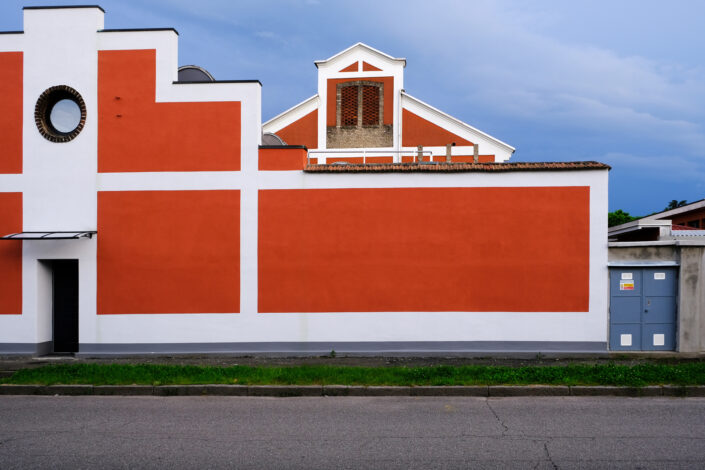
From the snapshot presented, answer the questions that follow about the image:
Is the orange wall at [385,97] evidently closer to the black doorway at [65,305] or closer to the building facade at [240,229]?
the building facade at [240,229]

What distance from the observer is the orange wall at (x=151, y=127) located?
1312 cm

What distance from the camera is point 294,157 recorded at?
1302 cm

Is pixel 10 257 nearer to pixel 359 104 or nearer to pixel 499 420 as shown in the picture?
pixel 499 420

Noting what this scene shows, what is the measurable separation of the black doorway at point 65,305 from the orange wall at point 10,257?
2.59 feet

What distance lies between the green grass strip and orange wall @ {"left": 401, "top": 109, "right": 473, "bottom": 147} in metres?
16.0

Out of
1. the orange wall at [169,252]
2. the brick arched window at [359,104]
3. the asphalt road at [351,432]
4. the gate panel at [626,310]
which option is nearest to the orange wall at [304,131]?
the brick arched window at [359,104]

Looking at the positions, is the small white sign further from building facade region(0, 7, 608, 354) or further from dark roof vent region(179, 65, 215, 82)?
dark roof vent region(179, 65, 215, 82)

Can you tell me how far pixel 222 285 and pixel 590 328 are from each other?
8.61 meters

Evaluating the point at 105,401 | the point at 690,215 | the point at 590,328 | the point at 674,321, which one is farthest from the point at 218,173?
the point at 690,215

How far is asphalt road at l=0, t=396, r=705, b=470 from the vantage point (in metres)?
6.09

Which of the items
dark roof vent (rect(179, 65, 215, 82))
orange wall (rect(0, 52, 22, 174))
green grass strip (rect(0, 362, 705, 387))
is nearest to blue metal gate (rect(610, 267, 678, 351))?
green grass strip (rect(0, 362, 705, 387))

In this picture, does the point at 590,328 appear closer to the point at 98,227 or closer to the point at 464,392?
the point at 464,392

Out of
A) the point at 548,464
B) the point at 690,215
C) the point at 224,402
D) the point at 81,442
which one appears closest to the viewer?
the point at 548,464

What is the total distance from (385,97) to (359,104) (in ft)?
4.08
